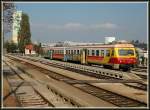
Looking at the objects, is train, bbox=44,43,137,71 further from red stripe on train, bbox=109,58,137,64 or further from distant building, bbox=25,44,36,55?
distant building, bbox=25,44,36,55

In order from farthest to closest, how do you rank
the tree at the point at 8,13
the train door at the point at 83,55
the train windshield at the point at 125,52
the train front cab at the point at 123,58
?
the train door at the point at 83,55 → the train windshield at the point at 125,52 → the train front cab at the point at 123,58 → the tree at the point at 8,13

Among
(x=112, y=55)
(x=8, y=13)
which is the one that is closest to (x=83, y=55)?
(x=112, y=55)

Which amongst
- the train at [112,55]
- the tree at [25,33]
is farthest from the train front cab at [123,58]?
the tree at [25,33]

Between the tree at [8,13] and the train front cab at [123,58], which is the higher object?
the tree at [8,13]

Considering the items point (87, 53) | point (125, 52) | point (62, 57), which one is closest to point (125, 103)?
point (125, 52)

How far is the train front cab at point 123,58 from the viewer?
35.1 m

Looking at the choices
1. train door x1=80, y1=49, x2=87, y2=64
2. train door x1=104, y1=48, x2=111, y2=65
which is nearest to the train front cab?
train door x1=104, y1=48, x2=111, y2=65

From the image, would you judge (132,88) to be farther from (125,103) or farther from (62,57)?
(62,57)

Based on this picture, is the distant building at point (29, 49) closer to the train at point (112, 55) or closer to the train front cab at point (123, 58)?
the train at point (112, 55)

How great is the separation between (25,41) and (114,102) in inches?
4243

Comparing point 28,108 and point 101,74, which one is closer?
point 28,108

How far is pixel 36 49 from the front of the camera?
123 meters

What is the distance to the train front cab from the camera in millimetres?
35062

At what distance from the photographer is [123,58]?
35.4 meters
